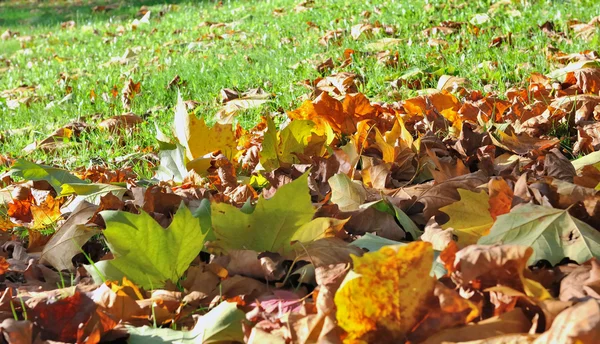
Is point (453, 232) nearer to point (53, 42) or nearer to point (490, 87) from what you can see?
point (490, 87)

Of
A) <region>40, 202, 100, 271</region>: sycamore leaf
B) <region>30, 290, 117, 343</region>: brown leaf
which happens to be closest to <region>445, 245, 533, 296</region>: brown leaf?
<region>30, 290, 117, 343</region>: brown leaf

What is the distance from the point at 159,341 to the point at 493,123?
5.35ft

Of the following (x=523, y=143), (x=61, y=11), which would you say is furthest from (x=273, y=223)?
(x=61, y=11)

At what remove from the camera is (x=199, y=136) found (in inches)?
94.0

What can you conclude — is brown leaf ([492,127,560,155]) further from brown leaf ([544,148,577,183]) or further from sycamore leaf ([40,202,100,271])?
sycamore leaf ([40,202,100,271])

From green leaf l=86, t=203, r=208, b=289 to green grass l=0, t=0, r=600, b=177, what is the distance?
1287 millimetres

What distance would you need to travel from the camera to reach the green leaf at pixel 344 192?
1.73m

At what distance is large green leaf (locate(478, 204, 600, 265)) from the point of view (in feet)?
4.22

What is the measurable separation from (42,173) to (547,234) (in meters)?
1.57

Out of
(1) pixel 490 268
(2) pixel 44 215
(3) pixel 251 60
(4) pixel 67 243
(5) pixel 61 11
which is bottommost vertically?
(5) pixel 61 11

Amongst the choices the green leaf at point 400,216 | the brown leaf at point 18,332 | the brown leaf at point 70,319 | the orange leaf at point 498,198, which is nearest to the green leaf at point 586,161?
the orange leaf at point 498,198

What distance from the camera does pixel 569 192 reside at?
1441 millimetres

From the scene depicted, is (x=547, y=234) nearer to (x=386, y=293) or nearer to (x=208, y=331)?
(x=386, y=293)

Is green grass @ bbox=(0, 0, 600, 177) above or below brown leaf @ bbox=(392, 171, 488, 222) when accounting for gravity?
below
